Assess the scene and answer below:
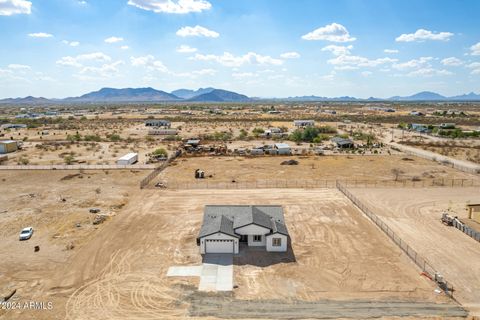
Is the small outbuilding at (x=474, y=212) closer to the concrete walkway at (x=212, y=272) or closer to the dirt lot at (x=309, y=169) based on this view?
the dirt lot at (x=309, y=169)

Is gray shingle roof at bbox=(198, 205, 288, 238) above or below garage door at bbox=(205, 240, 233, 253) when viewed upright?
above

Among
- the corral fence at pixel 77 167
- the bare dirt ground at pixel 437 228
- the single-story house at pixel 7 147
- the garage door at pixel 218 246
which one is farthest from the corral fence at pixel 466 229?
the single-story house at pixel 7 147

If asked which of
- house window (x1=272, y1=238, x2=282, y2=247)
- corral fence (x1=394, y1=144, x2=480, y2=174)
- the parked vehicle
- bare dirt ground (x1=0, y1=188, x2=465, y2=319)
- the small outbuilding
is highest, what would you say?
corral fence (x1=394, y1=144, x2=480, y2=174)

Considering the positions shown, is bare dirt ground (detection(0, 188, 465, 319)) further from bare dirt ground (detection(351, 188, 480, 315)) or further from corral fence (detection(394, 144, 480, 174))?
corral fence (detection(394, 144, 480, 174))

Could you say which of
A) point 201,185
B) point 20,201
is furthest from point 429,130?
point 20,201

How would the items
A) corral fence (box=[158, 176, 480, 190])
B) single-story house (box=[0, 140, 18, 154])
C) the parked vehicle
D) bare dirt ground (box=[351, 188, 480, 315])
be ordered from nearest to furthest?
1. bare dirt ground (box=[351, 188, 480, 315])
2. the parked vehicle
3. corral fence (box=[158, 176, 480, 190])
4. single-story house (box=[0, 140, 18, 154])

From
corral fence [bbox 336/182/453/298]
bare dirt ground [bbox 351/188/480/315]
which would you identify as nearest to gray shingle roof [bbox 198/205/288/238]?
corral fence [bbox 336/182/453/298]

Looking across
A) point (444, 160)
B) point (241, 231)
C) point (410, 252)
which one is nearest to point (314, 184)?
point (410, 252)

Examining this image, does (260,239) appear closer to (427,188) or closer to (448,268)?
(448,268)
